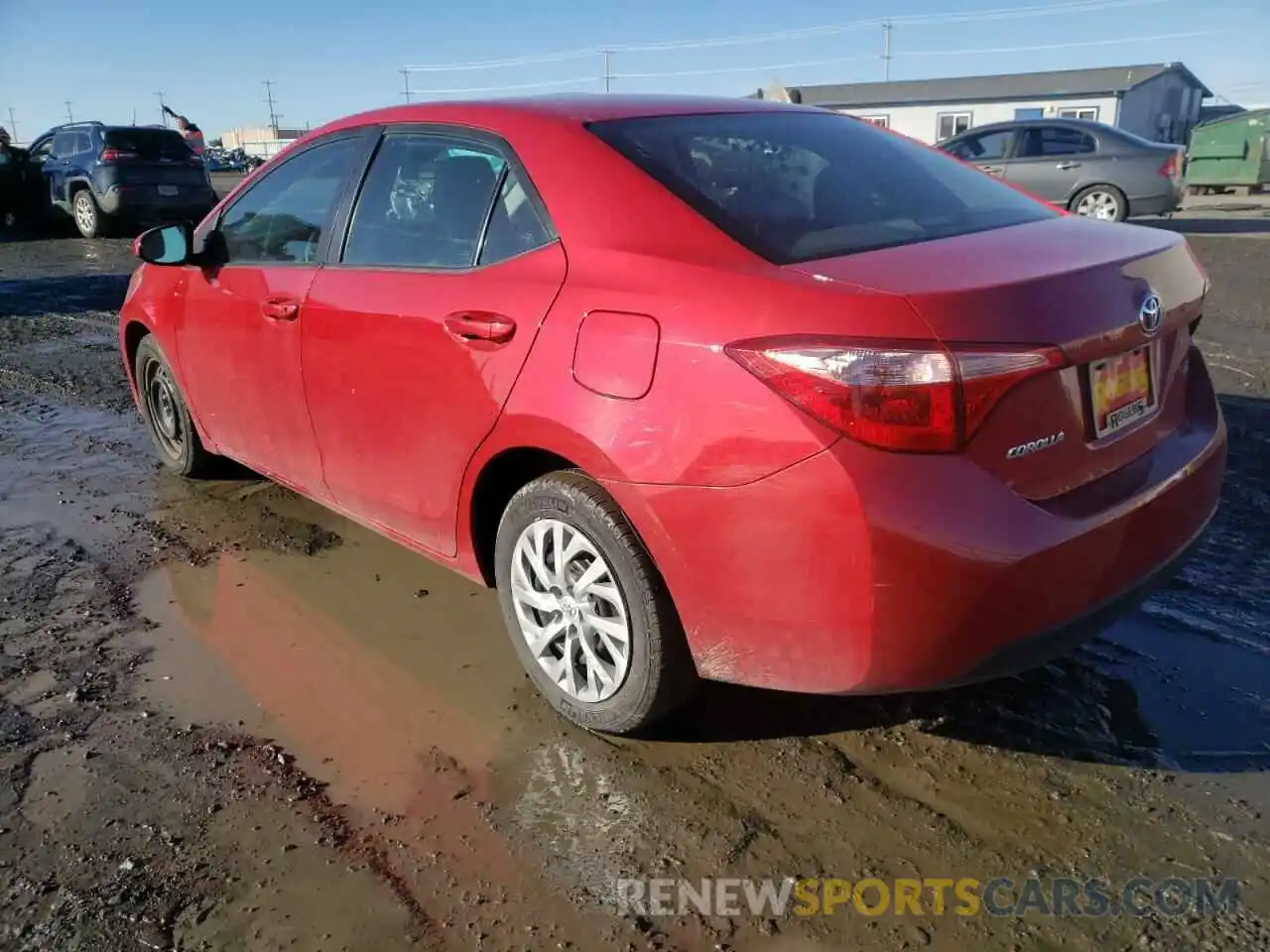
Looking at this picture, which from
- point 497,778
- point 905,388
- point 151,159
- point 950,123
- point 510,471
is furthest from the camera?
point 950,123

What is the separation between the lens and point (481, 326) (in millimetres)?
2754

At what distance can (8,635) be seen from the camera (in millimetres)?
3457

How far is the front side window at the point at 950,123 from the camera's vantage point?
3947 cm

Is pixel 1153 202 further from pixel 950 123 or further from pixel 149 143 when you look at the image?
pixel 950 123

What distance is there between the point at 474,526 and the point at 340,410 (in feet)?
2.41

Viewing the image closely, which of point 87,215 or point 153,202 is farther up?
point 153,202

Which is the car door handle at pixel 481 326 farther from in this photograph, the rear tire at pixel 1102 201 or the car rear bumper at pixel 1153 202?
the car rear bumper at pixel 1153 202

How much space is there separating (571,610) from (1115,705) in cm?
157

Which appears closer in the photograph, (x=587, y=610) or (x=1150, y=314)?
(x=1150, y=314)

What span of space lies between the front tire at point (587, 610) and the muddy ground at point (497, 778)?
0.16 m

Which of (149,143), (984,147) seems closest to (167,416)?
(984,147)

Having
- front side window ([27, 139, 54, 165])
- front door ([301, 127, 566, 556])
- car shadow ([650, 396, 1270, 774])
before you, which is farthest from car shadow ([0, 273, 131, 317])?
car shadow ([650, 396, 1270, 774])

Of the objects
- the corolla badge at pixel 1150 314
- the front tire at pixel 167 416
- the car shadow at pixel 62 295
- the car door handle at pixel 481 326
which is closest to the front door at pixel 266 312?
the front tire at pixel 167 416

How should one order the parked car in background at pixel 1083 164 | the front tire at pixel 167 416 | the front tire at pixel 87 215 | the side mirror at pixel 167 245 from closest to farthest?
the side mirror at pixel 167 245 < the front tire at pixel 167 416 < the parked car in background at pixel 1083 164 < the front tire at pixel 87 215
